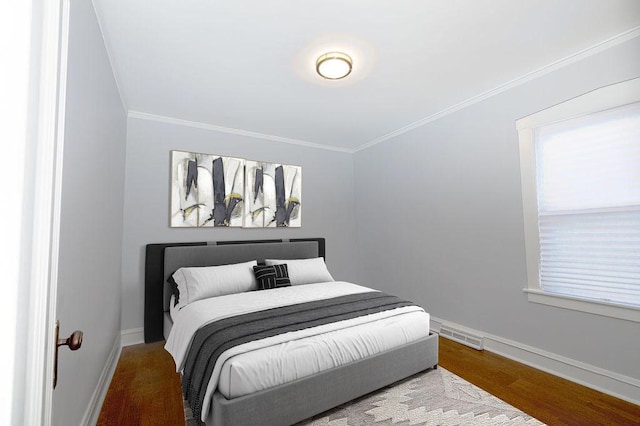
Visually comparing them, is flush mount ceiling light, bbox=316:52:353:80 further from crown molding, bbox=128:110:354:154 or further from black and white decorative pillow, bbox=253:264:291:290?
black and white decorative pillow, bbox=253:264:291:290

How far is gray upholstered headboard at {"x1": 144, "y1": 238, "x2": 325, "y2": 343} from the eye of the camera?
3.22 m

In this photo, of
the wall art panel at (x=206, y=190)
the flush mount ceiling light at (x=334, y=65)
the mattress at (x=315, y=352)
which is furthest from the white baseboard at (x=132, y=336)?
the flush mount ceiling light at (x=334, y=65)

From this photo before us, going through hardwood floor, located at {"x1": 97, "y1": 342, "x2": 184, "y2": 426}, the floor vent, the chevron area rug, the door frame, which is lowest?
hardwood floor, located at {"x1": 97, "y1": 342, "x2": 184, "y2": 426}

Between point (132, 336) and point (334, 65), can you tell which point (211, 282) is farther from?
point (334, 65)

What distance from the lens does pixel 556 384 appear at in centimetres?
231

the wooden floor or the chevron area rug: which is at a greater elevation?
the chevron area rug

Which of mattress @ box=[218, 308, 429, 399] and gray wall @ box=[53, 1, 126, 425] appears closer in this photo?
gray wall @ box=[53, 1, 126, 425]

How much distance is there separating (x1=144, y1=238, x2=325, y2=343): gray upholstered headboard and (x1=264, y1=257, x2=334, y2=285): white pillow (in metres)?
0.30

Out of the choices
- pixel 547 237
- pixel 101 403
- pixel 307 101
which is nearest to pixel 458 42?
pixel 307 101

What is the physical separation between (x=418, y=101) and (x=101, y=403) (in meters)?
3.77

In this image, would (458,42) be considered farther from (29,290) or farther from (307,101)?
(29,290)

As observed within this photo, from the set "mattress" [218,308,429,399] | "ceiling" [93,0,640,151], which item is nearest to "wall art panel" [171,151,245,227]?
"ceiling" [93,0,640,151]

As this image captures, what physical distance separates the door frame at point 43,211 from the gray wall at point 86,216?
2.39 feet

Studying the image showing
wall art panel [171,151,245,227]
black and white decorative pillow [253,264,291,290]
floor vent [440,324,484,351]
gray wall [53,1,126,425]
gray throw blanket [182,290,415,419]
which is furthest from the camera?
wall art panel [171,151,245,227]
